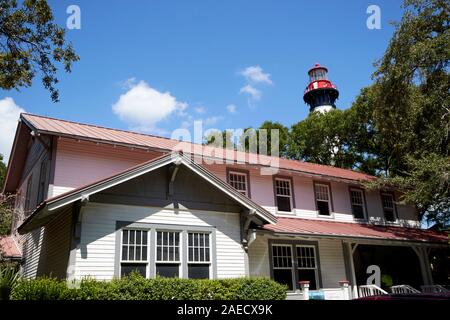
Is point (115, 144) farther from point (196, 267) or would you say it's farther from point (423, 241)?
point (423, 241)

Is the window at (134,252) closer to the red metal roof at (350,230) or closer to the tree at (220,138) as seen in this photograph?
the red metal roof at (350,230)

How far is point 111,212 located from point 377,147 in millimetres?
28145

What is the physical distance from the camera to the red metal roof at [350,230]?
16141 millimetres

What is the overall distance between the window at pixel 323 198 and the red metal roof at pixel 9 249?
13677 millimetres

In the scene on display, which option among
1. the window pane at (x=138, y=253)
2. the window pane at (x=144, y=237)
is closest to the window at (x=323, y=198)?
the window pane at (x=144, y=237)

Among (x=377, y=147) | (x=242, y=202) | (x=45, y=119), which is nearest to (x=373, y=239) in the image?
(x=242, y=202)

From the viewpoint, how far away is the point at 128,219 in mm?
12148

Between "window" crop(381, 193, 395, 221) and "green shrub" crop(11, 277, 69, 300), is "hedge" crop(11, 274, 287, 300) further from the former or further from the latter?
"window" crop(381, 193, 395, 221)

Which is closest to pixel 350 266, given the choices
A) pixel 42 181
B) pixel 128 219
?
pixel 128 219

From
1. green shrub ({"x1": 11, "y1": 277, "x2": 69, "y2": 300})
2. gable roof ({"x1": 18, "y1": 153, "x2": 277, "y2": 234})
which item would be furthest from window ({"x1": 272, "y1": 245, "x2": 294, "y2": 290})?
green shrub ({"x1": 11, "y1": 277, "x2": 69, "y2": 300})

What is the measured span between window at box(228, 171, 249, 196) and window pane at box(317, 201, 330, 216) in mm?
4358

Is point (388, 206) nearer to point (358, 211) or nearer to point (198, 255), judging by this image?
point (358, 211)

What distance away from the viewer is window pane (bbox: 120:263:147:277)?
11.7m

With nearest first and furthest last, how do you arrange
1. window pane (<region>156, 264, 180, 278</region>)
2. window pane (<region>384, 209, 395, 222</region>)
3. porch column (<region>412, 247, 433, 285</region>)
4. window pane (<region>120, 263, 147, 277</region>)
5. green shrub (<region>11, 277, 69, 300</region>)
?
green shrub (<region>11, 277, 69, 300</region>) → window pane (<region>120, 263, 147, 277</region>) → window pane (<region>156, 264, 180, 278</region>) → porch column (<region>412, 247, 433, 285</region>) → window pane (<region>384, 209, 395, 222</region>)
